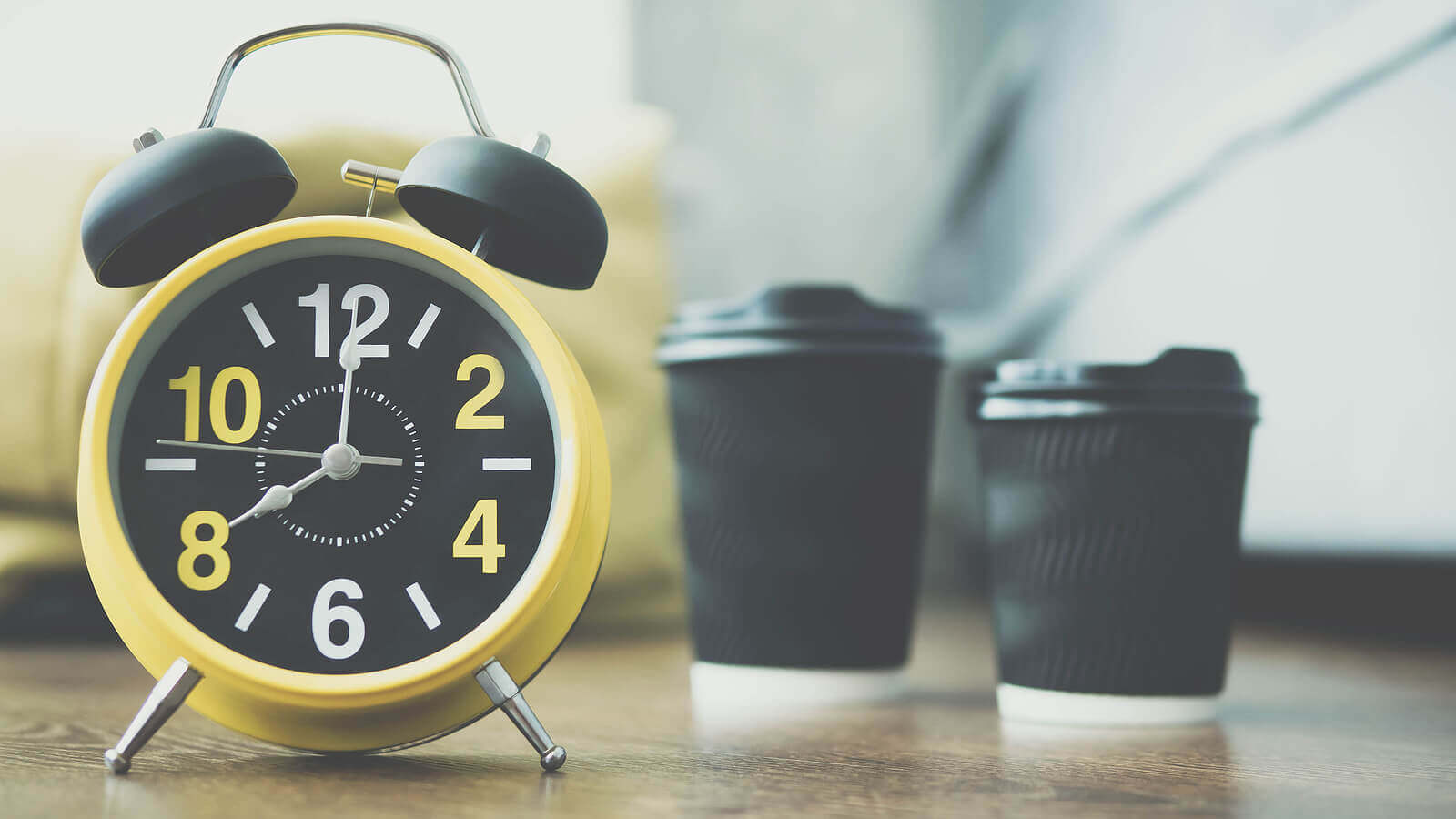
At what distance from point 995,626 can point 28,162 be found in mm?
1129

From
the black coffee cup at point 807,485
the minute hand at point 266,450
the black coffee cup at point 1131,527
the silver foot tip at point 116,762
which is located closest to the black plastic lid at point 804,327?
the black coffee cup at point 807,485

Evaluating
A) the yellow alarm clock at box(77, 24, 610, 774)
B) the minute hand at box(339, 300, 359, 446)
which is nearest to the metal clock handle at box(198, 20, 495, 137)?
the yellow alarm clock at box(77, 24, 610, 774)

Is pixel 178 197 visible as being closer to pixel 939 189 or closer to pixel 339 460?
pixel 339 460

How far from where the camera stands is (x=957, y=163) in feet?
5.78

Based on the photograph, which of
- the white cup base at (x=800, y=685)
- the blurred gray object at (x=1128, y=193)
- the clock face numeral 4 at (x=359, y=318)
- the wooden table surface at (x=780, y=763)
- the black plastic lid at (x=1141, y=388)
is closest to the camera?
the wooden table surface at (x=780, y=763)

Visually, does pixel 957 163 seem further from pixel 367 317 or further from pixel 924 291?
pixel 367 317

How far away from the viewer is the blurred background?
1.19 m

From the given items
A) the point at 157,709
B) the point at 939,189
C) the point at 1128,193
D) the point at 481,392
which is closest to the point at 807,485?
the point at 481,392

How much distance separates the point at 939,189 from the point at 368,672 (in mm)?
1370

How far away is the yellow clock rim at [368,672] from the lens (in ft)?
1.90

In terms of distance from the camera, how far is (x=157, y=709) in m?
0.58

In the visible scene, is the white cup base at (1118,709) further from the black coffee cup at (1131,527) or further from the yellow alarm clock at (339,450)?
the yellow alarm clock at (339,450)

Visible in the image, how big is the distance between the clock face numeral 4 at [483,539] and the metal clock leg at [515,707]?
5 cm

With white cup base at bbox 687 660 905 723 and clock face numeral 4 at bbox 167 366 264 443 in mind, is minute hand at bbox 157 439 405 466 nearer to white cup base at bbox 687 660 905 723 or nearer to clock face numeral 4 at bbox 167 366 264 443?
clock face numeral 4 at bbox 167 366 264 443
